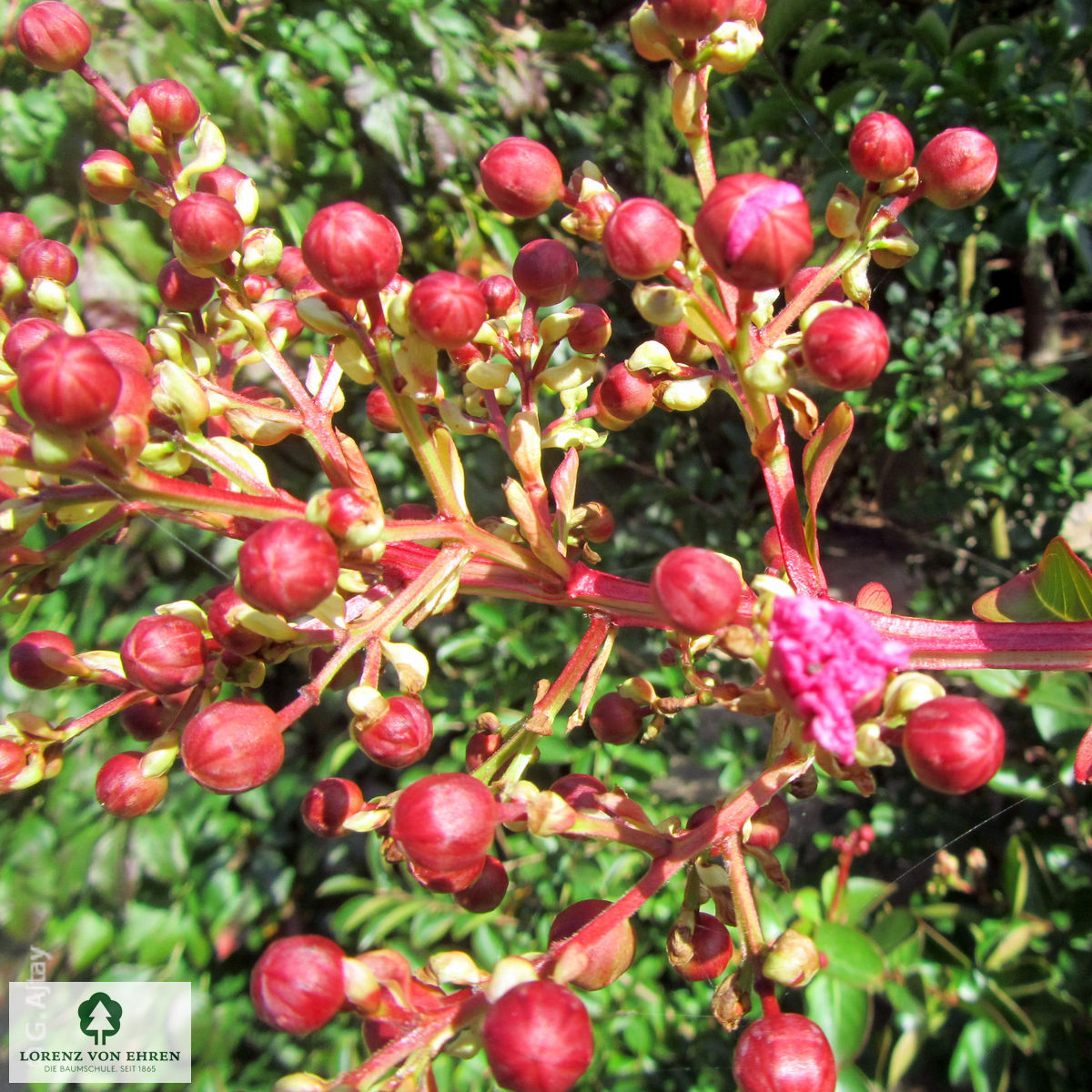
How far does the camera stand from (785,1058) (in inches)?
24.3

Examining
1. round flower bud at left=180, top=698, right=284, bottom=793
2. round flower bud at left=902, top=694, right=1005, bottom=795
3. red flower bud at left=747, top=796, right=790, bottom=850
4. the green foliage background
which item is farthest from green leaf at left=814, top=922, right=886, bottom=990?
round flower bud at left=180, top=698, right=284, bottom=793

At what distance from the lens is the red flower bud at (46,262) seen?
0.77 metres

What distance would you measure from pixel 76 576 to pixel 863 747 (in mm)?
1709

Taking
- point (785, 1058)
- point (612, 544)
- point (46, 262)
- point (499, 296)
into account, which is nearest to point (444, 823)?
point (785, 1058)

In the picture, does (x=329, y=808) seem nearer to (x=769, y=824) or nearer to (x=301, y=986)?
(x=301, y=986)

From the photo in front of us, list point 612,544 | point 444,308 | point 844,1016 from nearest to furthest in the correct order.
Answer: point 444,308, point 844,1016, point 612,544

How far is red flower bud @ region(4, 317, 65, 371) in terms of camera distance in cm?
69

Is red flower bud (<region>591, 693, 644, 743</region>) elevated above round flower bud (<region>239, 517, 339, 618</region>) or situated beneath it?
situated beneath

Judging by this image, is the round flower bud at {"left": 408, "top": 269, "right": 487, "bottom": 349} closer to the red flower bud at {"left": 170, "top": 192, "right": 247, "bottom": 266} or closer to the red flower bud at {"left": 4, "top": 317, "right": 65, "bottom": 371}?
the red flower bud at {"left": 170, "top": 192, "right": 247, "bottom": 266}

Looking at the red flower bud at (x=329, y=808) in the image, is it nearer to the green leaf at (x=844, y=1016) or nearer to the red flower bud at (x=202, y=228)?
the red flower bud at (x=202, y=228)

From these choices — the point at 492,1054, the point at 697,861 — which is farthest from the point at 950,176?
the point at 492,1054

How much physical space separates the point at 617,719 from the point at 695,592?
13.5 inches

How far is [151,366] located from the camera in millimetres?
742
